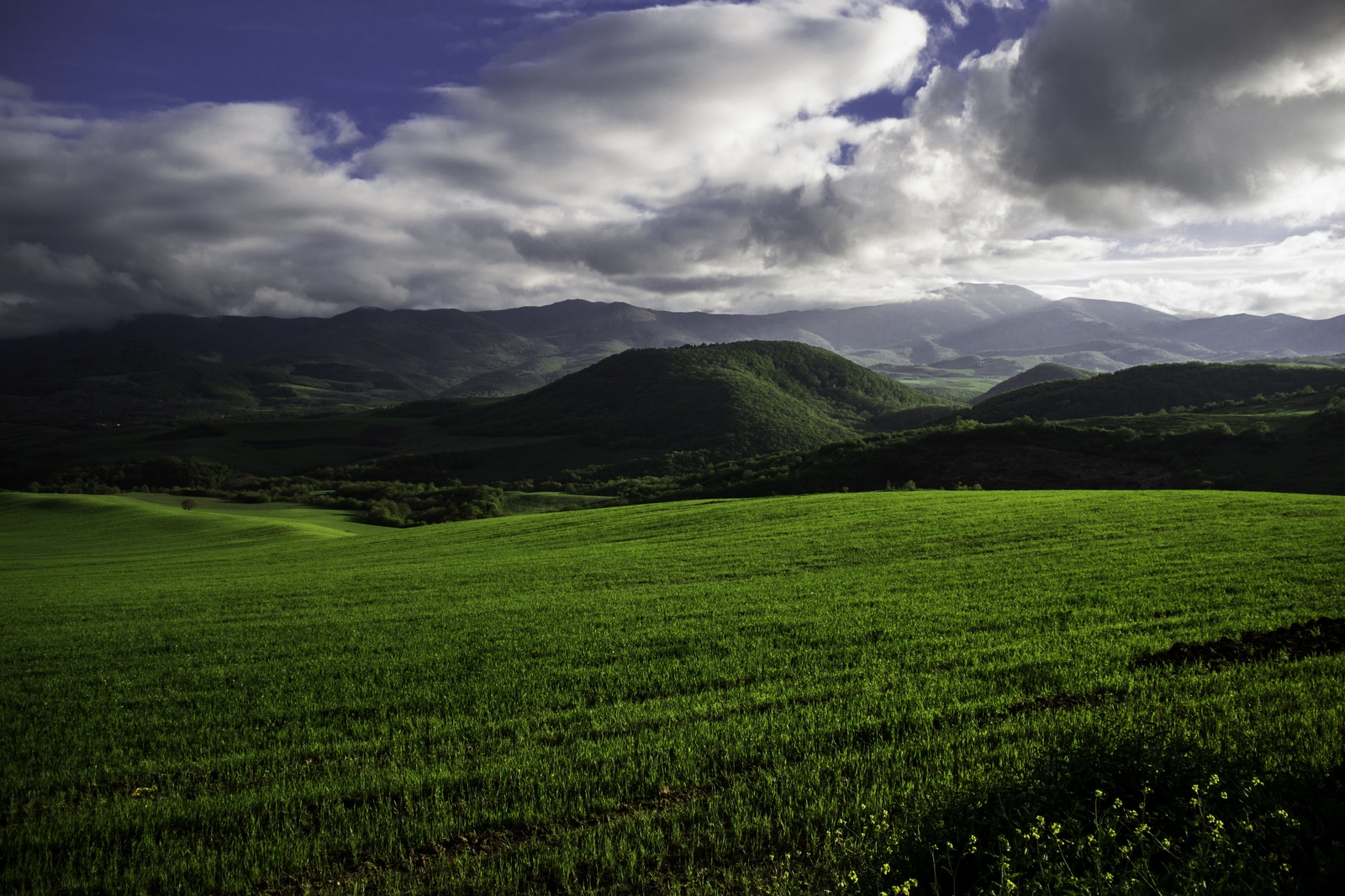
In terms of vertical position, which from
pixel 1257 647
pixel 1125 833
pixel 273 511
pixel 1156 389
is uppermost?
pixel 1156 389

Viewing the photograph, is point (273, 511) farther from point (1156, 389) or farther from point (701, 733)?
point (1156, 389)

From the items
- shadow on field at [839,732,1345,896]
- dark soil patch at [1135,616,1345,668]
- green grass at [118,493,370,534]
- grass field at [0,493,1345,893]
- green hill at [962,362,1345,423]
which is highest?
green hill at [962,362,1345,423]

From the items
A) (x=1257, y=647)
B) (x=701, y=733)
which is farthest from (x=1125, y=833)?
(x=1257, y=647)

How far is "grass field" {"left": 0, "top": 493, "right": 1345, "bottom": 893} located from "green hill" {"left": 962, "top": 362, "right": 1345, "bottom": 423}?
143 metres

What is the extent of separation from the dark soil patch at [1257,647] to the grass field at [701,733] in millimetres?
386

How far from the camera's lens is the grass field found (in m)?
6.10

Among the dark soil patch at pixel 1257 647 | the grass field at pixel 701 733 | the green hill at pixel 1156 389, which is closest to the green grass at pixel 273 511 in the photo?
the grass field at pixel 701 733

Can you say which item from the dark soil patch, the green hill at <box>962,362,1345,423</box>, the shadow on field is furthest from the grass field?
the green hill at <box>962,362,1345,423</box>

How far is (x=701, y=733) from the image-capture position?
8.99 metres

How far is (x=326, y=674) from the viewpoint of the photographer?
13578 millimetres

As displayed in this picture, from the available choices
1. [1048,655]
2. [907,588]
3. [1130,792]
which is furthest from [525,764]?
[907,588]

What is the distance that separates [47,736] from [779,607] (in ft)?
45.4

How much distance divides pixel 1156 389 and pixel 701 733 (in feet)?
579

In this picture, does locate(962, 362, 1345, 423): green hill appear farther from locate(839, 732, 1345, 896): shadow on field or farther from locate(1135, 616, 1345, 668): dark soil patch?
locate(839, 732, 1345, 896): shadow on field
